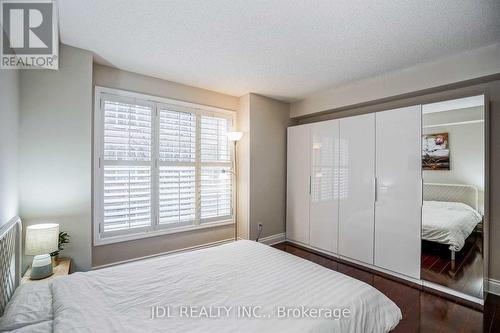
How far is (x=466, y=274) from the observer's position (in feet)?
7.96

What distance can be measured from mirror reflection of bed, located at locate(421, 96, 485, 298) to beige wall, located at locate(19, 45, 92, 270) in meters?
3.76

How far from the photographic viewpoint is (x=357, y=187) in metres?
3.27

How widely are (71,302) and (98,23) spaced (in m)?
2.15

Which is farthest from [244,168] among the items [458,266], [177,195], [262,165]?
[458,266]

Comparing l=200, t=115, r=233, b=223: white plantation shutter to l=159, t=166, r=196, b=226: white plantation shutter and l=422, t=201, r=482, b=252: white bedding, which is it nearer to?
l=159, t=166, r=196, b=226: white plantation shutter

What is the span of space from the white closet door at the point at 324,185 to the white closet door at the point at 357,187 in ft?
0.33

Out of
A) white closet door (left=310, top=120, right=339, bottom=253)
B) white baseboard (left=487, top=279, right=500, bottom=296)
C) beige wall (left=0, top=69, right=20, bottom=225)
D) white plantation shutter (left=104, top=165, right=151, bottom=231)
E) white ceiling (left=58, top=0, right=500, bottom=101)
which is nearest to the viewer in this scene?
beige wall (left=0, top=69, right=20, bottom=225)

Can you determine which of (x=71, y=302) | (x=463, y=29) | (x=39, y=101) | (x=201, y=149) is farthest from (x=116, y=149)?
(x=463, y=29)

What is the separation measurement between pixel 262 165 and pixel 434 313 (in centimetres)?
273

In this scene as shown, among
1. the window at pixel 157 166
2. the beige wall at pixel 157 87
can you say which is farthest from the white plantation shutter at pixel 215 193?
the beige wall at pixel 157 87

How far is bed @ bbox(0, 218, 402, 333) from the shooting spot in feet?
3.92

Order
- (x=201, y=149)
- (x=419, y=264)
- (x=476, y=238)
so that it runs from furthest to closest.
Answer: (x=201, y=149)
(x=419, y=264)
(x=476, y=238)

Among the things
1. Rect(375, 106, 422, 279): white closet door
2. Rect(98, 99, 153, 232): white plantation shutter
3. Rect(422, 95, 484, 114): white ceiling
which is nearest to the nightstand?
Rect(98, 99, 153, 232): white plantation shutter

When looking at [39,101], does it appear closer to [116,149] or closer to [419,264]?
[116,149]
